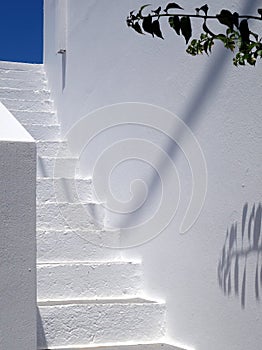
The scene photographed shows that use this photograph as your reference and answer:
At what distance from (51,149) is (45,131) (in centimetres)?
60

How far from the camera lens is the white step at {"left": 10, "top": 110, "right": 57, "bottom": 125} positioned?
629 centimetres

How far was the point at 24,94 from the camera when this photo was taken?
6770 millimetres

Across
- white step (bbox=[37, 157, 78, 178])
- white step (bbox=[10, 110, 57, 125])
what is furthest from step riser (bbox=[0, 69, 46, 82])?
white step (bbox=[37, 157, 78, 178])

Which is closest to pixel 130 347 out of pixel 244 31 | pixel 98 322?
pixel 98 322

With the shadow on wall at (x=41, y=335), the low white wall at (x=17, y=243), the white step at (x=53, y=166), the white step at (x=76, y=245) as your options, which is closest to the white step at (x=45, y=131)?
the white step at (x=53, y=166)

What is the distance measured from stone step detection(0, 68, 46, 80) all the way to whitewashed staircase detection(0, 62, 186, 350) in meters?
2.08

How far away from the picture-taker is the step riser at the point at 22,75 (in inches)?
284

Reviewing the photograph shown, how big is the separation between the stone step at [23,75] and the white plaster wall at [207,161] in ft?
8.08

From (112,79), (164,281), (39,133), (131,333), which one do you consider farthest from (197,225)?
(39,133)

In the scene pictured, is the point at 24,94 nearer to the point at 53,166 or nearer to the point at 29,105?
the point at 29,105

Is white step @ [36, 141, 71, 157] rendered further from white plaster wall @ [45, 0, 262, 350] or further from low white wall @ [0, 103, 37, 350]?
low white wall @ [0, 103, 37, 350]

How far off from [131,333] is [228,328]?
2.45ft

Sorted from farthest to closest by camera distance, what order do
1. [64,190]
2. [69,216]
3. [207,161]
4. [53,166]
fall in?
[53,166], [64,190], [69,216], [207,161]

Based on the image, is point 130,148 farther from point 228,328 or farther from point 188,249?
point 228,328
